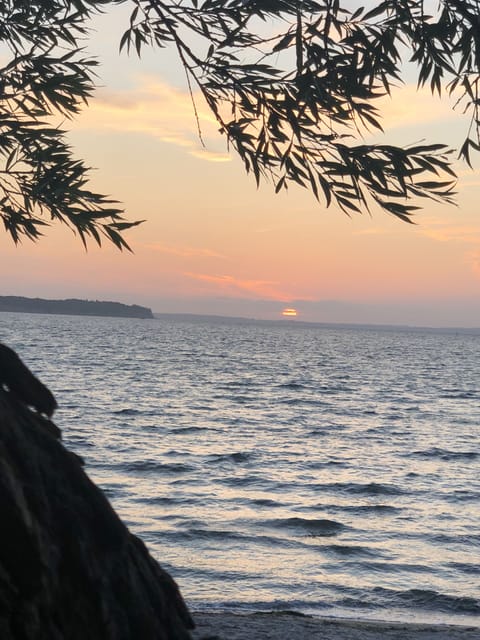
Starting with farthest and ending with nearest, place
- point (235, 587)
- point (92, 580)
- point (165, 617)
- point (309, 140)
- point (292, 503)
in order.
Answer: point (292, 503)
point (235, 587)
point (309, 140)
point (165, 617)
point (92, 580)

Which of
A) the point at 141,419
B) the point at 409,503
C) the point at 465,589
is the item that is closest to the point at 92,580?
the point at 465,589

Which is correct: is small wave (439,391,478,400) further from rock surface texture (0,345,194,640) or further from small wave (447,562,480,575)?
rock surface texture (0,345,194,640)

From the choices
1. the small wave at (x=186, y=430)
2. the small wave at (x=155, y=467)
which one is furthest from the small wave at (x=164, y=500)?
the small wave at (x=186, y=430)

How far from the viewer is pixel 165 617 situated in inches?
228

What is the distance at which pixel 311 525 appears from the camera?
1830 centimetres

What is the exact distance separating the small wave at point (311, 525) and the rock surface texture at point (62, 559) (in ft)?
40.0

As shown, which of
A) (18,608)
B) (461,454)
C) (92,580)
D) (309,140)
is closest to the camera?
(18,608)

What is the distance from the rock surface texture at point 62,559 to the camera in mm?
4902

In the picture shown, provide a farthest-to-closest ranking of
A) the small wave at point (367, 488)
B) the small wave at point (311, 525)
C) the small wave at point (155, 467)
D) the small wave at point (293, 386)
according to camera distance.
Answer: the small wave at point (293, 386) → the small wave at point (155, 467) → the small wave at point (367, 488) → the small wave at point (311, 525)

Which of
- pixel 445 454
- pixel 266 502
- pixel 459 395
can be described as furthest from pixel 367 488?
pixel 459 395

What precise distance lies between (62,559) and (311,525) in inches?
539

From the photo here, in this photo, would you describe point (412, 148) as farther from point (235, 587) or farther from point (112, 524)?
point (235, 587)

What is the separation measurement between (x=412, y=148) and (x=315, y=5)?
155 centimetres

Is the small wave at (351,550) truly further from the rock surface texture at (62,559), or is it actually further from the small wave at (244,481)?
the rock surface texture at (62,559)
